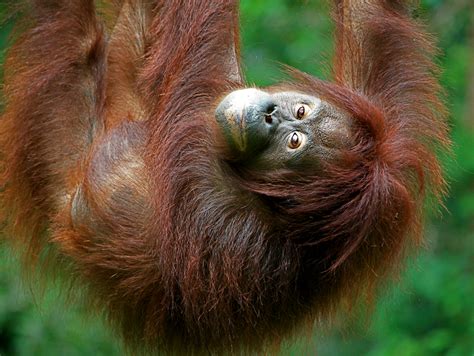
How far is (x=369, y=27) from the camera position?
14.8ft

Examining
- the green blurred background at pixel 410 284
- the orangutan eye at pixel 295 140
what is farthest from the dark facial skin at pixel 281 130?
the green blurred background at pixel 410 284

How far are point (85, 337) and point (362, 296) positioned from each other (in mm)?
2911

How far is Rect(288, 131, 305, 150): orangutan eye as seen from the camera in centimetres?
412

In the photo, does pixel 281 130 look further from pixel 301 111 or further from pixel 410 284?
pixel 410 284

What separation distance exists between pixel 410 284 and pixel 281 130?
2.50 metres

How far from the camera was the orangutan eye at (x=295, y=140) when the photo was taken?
4125mm

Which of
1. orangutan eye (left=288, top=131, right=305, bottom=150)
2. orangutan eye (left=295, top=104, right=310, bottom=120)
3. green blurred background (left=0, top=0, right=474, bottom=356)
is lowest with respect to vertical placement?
green blurred background (left=0, top=0, right=474, bottom=356)

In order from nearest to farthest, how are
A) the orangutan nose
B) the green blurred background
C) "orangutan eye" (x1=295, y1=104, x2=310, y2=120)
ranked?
the orangutan nose
"orangutan eye" (x1=295, y1=104, x2=310, y2=120)
the green blurred background

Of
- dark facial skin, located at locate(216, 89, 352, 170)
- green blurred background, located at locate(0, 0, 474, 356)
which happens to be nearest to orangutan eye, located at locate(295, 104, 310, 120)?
dark facial skin, located at locate(216, 89, 352, 170)

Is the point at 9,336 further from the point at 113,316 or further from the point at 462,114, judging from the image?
the point at 462,114

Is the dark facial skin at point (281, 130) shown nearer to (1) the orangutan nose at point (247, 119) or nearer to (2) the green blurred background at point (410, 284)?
(1) the orangutan nose at point (247, 119)

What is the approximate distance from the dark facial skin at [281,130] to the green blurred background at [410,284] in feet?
6.15

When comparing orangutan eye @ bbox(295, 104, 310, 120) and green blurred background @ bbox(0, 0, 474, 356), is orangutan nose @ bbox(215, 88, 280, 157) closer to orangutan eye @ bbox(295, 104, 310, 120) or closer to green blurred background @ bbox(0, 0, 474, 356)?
orangutan eye @ bbox(295, 104, 310, 120)

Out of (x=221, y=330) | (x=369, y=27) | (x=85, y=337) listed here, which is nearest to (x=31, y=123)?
(x=221, y=330)
